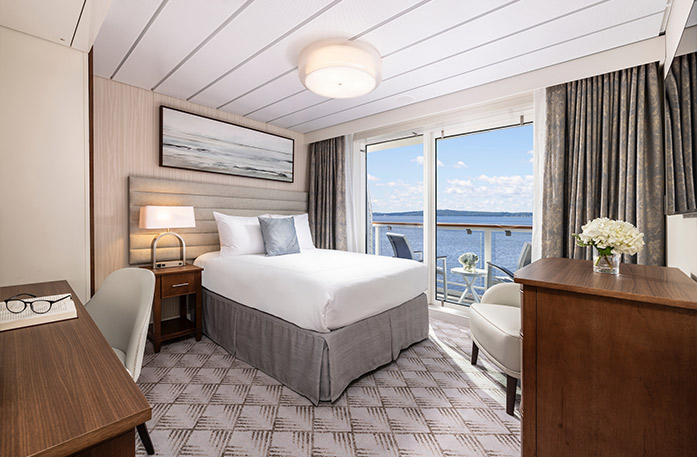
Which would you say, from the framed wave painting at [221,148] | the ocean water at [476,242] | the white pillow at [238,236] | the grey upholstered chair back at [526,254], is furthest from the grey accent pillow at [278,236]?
the grey upholstered chair back at [526,254]

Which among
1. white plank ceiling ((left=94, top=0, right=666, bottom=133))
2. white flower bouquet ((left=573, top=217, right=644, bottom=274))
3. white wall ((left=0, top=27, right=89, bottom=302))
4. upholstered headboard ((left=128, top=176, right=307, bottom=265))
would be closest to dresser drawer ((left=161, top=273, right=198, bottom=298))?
upholstered headboard ((left=128, top=176, right=307, bottom=265))

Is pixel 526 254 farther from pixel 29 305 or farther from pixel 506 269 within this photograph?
pixel 29 305

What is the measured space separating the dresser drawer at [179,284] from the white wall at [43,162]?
0.64 metres

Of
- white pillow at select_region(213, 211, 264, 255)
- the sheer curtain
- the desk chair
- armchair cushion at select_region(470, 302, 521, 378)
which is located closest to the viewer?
the desk chair

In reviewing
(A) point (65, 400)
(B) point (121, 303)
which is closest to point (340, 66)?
(B) point (121, 303)

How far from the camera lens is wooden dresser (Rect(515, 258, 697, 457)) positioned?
1.02 meters

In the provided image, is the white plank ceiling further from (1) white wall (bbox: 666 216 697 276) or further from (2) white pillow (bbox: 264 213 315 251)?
(2) white pillow (bbox: 264 213 315 251)

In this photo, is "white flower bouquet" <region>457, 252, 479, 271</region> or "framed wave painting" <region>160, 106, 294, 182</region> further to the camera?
"white flower bouquet" <region>457, 252, 479, 271</region>

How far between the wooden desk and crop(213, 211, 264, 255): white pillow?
2.17 meters

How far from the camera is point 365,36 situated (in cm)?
215

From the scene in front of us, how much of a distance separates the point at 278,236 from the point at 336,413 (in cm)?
176

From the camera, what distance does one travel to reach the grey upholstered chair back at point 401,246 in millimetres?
3798

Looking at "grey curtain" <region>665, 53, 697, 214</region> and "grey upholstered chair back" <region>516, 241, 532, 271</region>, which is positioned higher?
"grey curtain" <region>665, 53, 697, 214</region>

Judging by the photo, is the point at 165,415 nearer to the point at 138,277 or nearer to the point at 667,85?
the point at 138,277
